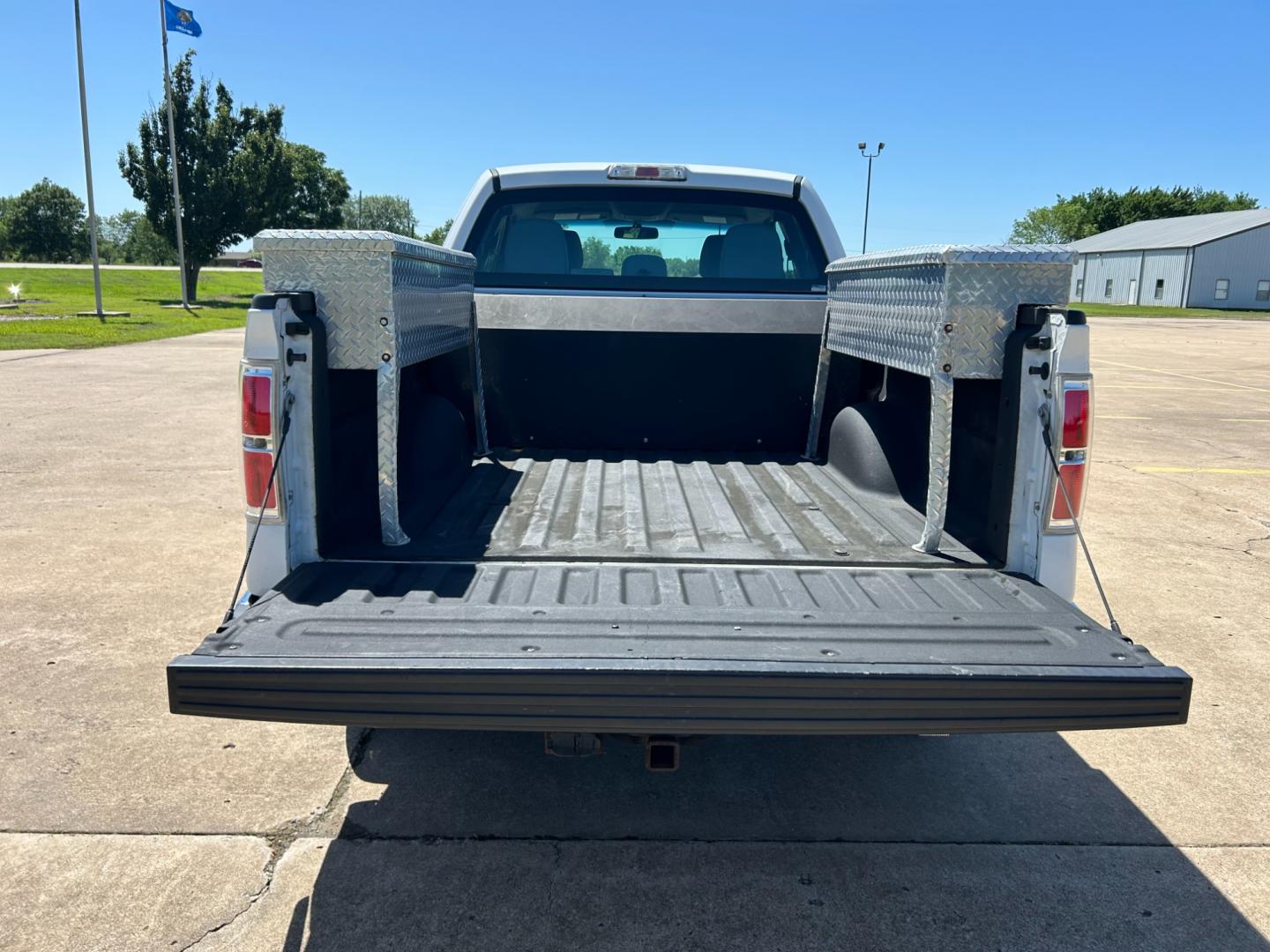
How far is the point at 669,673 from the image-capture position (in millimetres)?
2145

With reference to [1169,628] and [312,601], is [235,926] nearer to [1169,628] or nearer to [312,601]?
[312,601]

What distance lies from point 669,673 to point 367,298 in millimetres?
1492

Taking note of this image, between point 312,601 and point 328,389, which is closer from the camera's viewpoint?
point 312,601

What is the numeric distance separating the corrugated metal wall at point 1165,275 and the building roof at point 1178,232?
0.51 m

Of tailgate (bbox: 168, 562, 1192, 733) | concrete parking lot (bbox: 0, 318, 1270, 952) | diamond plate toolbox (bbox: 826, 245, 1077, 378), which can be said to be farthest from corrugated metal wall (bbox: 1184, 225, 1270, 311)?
tailgate (bbox: 168, 562, 1192, 733)

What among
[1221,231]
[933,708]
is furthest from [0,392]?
[1221,231]

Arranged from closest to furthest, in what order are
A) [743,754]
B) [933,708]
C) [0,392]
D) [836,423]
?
1. [933,708]
2. [743,754]
3. [836,423]
4. [0,392]

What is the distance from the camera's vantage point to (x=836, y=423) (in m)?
4.34

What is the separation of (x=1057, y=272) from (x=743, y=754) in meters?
1.93

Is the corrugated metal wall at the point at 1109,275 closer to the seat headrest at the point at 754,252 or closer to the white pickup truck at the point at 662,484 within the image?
the seat headrest at the point at 754,252

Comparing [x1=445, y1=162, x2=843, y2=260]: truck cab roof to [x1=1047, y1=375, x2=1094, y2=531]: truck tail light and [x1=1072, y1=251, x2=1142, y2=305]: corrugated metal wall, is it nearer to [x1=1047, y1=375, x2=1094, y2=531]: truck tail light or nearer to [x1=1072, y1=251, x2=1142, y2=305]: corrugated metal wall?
[x1=1047, y1=375, x2=1094, y2=531]: truck tail light

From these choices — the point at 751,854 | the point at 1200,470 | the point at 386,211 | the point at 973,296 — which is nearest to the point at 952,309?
the point at 973,296

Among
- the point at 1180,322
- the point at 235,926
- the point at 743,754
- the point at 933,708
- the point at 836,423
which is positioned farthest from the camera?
the point at 1180,322

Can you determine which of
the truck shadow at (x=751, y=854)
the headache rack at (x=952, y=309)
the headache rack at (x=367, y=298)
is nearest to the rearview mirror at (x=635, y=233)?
the headache rack at (x=952, y=309)
